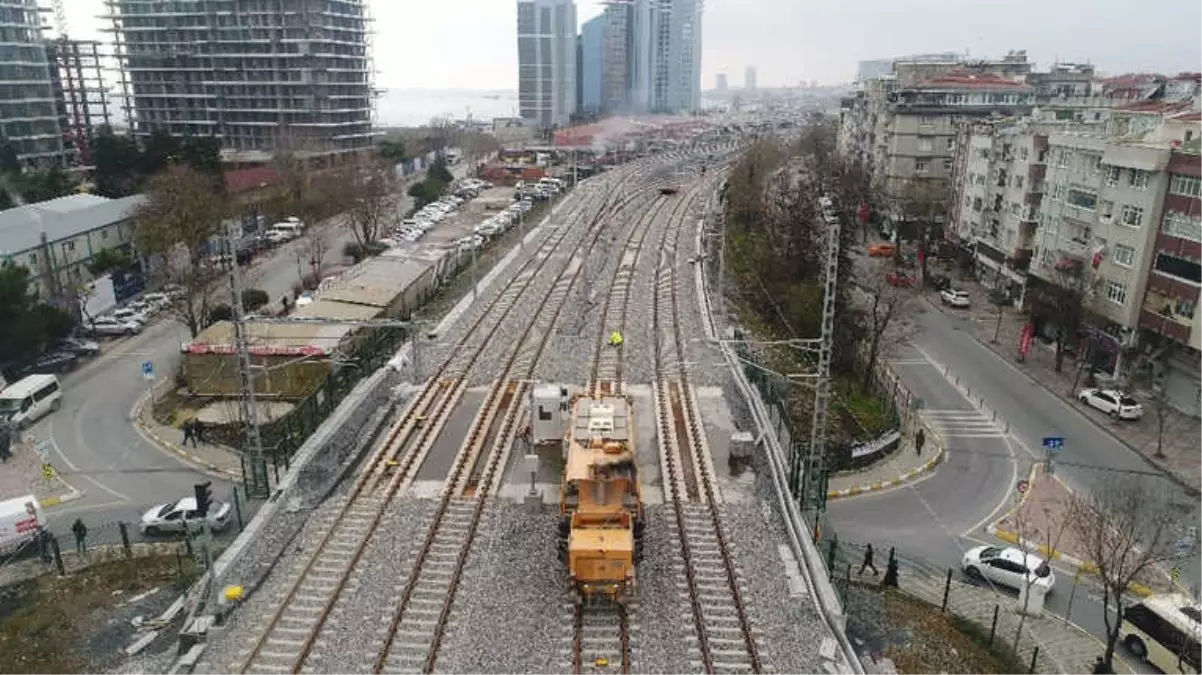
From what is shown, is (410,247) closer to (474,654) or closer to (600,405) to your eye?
(600,405)

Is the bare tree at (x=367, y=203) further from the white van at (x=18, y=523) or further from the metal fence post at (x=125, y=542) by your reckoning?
the metal fence post at (x=125, y=542)

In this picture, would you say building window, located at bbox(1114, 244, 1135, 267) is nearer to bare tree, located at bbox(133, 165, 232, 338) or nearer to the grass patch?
the grass patch

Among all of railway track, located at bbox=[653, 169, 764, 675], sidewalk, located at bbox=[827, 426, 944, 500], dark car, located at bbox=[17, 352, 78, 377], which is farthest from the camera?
dark car, located at bbox=[17, 352, 78, 377]

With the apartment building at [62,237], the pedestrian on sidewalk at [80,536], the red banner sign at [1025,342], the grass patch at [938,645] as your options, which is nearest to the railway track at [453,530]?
→ the grass patch at [938,645]

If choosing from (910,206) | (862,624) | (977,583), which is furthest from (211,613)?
(910,206)

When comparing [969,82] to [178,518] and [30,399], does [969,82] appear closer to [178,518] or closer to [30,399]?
[178,518]

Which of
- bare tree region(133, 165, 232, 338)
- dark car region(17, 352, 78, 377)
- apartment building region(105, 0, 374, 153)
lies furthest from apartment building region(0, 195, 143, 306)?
apartment building region(105, 0, 374, 153)
